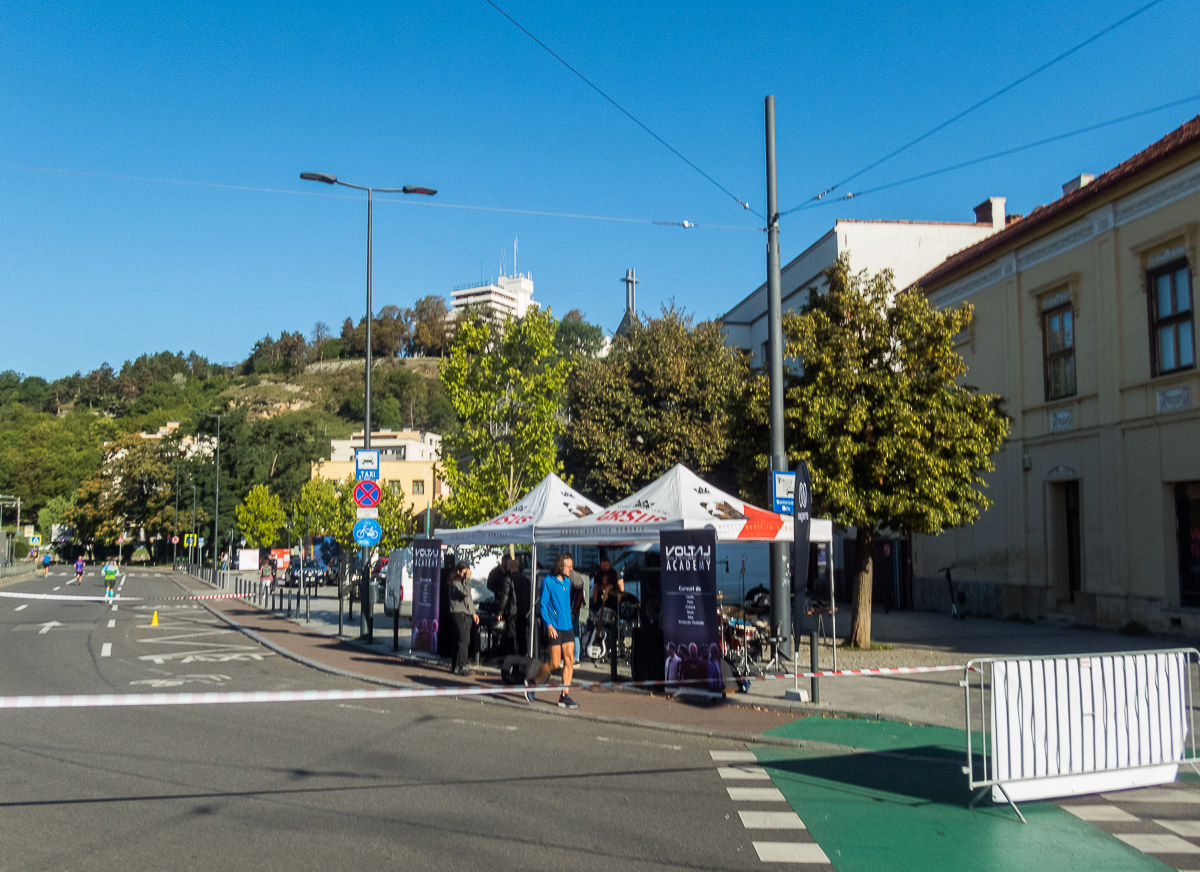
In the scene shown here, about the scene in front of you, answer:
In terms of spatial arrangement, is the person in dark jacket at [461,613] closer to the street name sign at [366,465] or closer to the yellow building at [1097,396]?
the street name sign at [366,465]

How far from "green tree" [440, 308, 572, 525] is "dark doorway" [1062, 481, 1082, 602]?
12.2 m

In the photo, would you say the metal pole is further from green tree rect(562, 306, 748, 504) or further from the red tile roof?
green tree rect(562, 306, 748, 504)

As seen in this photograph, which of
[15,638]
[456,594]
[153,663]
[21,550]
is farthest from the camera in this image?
[21,550]

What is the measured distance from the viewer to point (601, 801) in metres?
7.11

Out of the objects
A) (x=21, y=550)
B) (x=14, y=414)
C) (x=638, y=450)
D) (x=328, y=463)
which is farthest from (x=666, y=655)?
(x=14, y=414)

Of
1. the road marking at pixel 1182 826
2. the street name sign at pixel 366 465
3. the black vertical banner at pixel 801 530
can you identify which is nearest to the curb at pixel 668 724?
the black vertical banner at pixel 801 530

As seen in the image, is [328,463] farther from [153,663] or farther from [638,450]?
[153,663]

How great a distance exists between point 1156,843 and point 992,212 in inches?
1202

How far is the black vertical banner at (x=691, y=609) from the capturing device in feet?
39.9

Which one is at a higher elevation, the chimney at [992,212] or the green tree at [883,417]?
the chimney at [992,212]

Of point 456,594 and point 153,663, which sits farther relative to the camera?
point 153,663

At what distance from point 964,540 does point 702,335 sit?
1401 centimetres

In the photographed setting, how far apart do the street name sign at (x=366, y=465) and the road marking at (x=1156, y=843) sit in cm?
1500

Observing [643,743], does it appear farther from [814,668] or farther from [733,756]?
[814,668]
